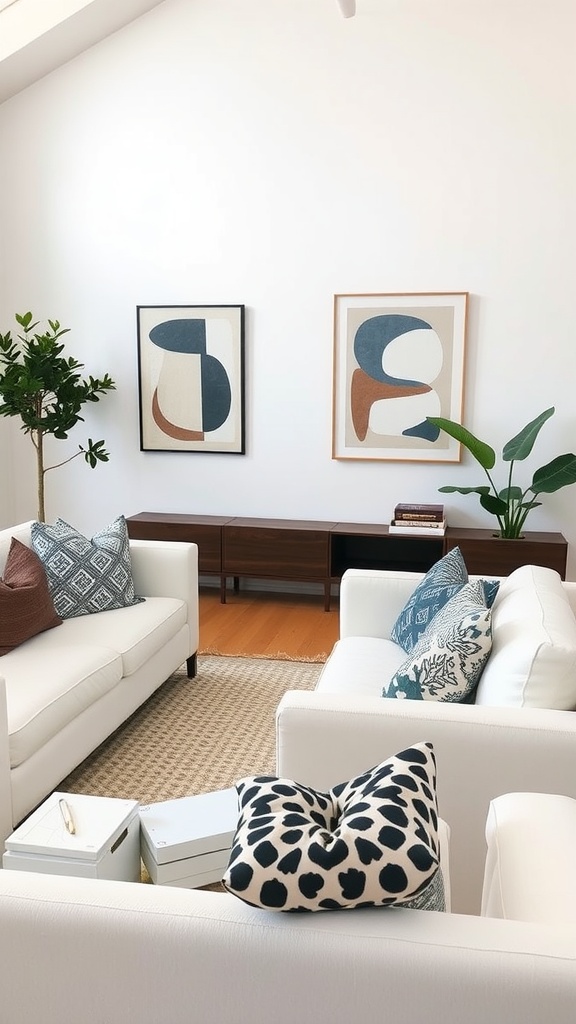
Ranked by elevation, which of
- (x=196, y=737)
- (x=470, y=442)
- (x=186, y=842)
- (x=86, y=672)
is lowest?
(x=196, y=737)

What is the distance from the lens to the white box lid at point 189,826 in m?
2.11

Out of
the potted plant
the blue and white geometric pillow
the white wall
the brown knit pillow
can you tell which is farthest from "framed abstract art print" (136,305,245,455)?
the blue and white geometric pillow

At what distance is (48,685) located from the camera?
276 centimetres

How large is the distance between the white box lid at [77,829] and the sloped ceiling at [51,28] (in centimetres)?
427

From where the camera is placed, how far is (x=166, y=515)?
5.34 m

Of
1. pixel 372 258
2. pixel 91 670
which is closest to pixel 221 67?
pixel 372 258

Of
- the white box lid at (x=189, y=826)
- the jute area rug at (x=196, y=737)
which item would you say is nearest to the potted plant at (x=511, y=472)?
the jute area rug at (x=196, y=737)

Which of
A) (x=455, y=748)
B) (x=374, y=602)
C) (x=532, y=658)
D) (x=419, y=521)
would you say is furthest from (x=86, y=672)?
(x=419, y=521)

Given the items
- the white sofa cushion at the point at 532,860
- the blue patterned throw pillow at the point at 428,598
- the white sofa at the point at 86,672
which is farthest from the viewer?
the blue patterned throw pillow at the point at 428,598

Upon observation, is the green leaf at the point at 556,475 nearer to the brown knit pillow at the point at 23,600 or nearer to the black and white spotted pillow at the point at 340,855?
the brown knit pillow at the point at 23,600

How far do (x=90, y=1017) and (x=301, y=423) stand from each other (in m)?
4.17

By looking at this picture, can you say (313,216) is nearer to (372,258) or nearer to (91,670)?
(372,258)

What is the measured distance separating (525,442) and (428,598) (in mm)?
1924

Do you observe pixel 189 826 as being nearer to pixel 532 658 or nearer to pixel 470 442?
pixel 532 658
